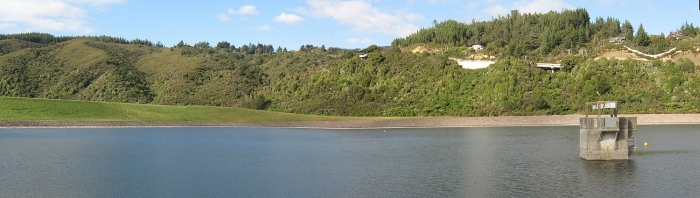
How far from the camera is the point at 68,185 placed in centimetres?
2866

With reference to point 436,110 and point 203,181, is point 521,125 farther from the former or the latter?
point 203,181

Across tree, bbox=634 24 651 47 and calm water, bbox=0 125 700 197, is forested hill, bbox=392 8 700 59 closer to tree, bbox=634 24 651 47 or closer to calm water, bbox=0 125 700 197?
tree, bbox=634 24 651 47

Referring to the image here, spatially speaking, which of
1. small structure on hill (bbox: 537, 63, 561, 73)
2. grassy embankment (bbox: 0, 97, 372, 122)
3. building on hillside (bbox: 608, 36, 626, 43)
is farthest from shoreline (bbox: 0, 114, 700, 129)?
building on hillside (bbox: 608, 36, 626, 43)

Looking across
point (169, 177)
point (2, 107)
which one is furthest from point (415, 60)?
point (169, 177)

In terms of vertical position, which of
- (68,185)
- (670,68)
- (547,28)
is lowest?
(68,185)

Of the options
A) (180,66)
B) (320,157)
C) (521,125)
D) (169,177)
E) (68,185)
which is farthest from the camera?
(180,66)

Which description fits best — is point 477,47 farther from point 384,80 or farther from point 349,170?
point 349,170

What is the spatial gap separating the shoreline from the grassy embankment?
2.46 meters

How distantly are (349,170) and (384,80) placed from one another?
7109 cm

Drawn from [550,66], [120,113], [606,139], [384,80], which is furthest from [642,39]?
[120,113]

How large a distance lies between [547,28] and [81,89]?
94563 mm

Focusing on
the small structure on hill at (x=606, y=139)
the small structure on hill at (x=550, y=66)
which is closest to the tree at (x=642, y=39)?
the small structure on hill at (x=550, y=66)

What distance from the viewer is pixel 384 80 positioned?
4099 inches

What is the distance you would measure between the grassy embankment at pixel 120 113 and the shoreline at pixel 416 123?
97.0 inches
